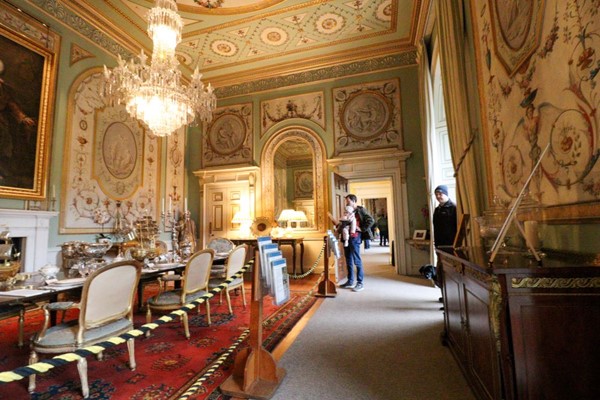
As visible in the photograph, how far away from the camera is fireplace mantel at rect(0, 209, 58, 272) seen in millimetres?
3808

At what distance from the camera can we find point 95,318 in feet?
6.47

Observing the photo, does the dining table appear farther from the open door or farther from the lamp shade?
the open door

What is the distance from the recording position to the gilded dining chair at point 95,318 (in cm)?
185

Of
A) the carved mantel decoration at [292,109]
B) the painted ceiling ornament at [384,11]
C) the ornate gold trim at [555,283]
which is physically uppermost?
the painted ceiling ornament at [384,11]

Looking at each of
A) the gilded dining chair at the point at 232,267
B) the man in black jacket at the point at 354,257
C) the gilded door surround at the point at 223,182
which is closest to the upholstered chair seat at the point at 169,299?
the gilded dining chair at the point at 232,267

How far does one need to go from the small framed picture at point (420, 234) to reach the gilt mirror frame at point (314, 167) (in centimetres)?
195

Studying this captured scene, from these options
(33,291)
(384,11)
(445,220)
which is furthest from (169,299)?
(384,11)

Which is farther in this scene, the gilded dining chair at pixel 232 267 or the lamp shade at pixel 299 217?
the lamp shade at pixel 299 217

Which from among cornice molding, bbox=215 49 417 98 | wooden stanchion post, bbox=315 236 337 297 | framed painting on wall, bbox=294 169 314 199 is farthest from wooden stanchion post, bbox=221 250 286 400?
cornice molding, bbox=215 49 417 98

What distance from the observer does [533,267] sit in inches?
46.1

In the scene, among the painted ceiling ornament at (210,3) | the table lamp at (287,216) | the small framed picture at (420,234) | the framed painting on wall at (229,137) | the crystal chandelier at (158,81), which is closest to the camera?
the crystal chandelier at (158,81)

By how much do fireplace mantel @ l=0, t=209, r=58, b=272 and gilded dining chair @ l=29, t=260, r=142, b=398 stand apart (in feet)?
8.38

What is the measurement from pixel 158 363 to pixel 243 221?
186 inches

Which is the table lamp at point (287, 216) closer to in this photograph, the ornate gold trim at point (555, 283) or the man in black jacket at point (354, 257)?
the man in black jacket at point (354, 257)
